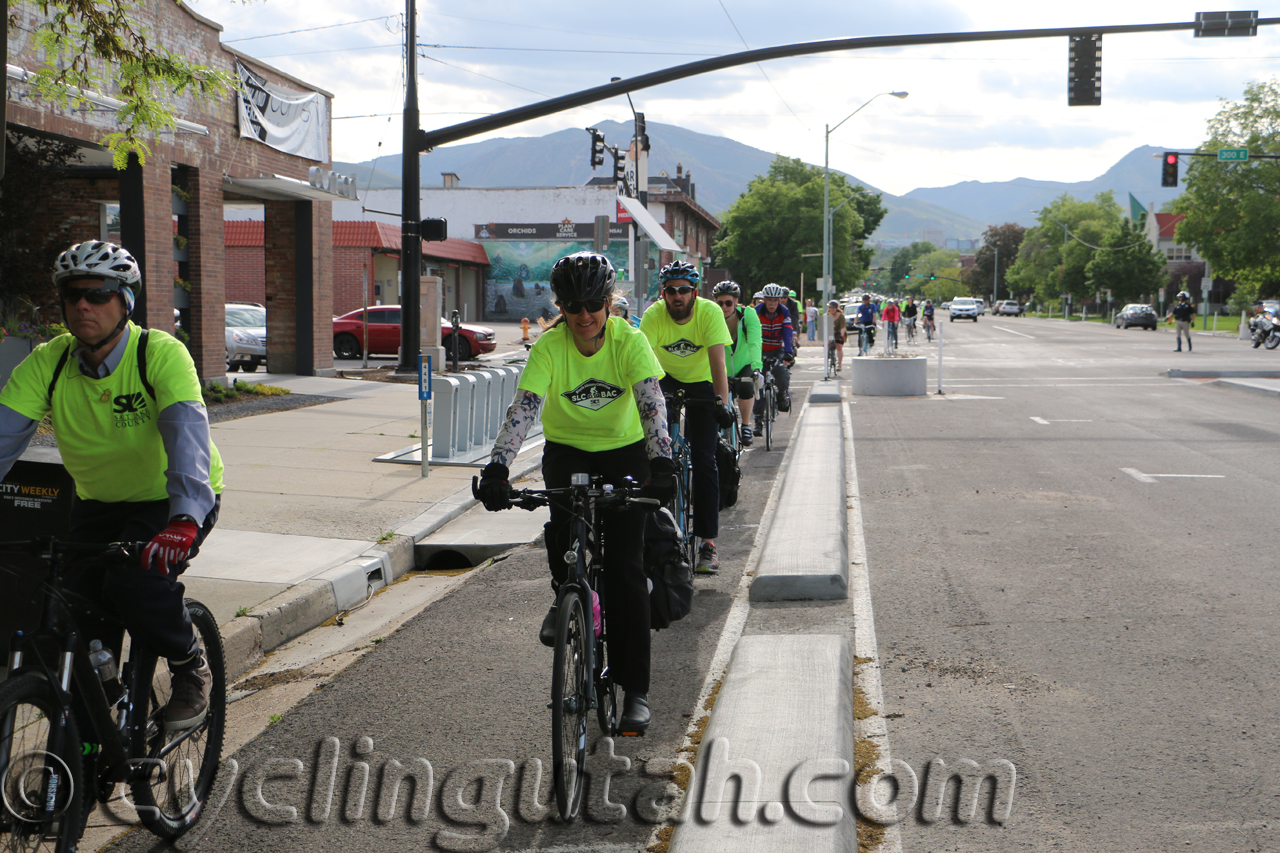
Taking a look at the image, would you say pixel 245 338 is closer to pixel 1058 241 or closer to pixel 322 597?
pixel 322 597

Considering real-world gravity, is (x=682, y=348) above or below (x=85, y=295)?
below

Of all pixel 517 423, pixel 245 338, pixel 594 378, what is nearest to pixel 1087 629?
pixel 594 378

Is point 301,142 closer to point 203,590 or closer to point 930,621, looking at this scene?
point 203,590

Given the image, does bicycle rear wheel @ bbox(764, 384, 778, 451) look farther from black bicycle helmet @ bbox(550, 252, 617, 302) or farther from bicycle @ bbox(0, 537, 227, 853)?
bicycle @ bbox(0, 537, 227, 853)

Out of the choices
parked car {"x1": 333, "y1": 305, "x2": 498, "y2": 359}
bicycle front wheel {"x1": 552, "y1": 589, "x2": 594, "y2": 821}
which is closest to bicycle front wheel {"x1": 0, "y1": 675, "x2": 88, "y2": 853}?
bicycle front wheel {"x1": 552, "y1": 589, "x2": 594, "y2": 821}

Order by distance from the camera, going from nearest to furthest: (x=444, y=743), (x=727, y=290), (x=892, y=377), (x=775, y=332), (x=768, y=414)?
(x=444, y=743) < (x=727, y=290) < (x=768, y=414) < (x=775, y=332) < (x=892, y=377)

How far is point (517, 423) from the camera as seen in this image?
4309 mm

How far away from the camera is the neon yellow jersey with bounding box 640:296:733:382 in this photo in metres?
7.28

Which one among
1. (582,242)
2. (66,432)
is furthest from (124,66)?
(582,242)

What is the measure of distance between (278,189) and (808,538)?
1588 cm

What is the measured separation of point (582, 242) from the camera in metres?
58.9

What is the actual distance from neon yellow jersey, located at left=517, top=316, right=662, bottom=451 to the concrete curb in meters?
2.47

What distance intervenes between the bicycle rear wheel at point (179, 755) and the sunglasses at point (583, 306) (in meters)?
1.66

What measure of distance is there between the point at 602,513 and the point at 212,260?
16.1 meters
